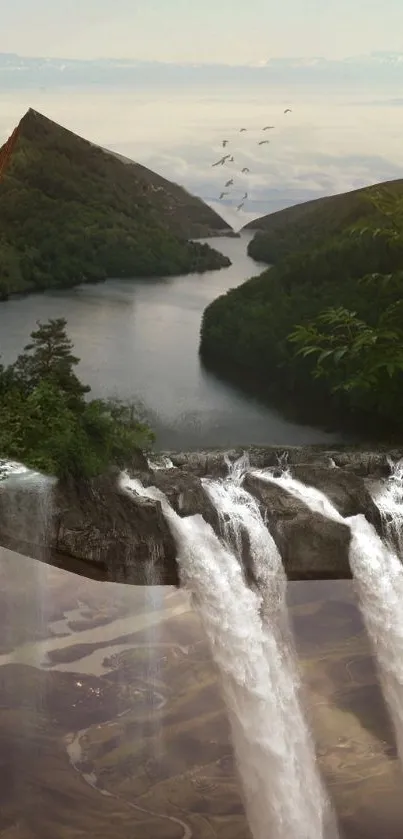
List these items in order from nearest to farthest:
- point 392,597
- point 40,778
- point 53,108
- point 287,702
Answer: point 40,778 < point 287,702 < point 392,597 < point 53,108

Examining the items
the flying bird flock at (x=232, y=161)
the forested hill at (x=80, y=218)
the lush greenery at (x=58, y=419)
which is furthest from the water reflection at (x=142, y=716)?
the flying bird flock at (x=232, y=161)

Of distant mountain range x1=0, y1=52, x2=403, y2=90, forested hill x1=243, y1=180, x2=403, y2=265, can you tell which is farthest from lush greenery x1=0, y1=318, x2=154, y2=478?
distant mountain range x1=0, y1=52, x2=403, y2=90

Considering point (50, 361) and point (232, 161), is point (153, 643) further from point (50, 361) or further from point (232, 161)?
point (232, 161)

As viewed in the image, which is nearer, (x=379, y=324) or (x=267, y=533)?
(x=267, y=533)

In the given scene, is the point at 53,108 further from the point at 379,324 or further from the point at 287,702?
the point at 287,702

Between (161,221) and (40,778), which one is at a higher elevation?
(161,221)

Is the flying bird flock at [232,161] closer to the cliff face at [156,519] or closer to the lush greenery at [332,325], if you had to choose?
the lush greenery at [332,325]

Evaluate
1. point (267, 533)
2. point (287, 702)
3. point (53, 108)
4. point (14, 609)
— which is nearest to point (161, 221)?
point (53, 108)
